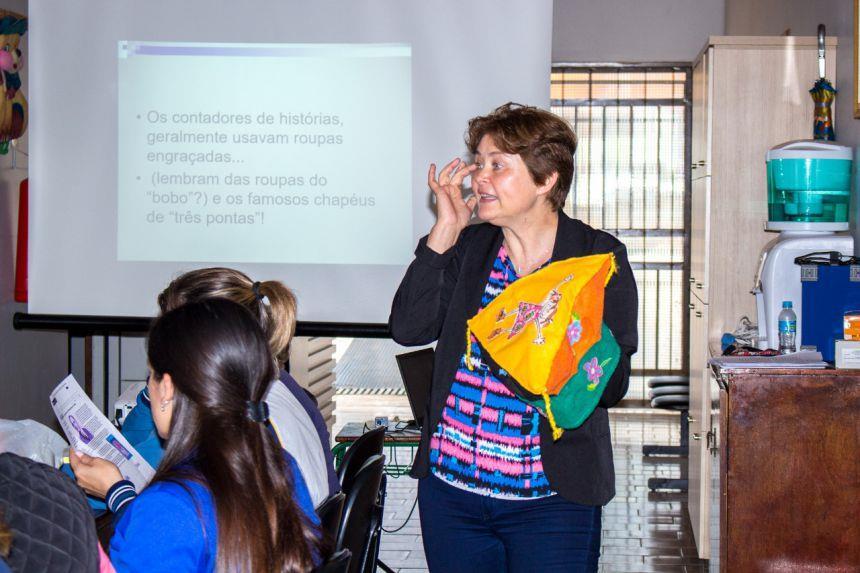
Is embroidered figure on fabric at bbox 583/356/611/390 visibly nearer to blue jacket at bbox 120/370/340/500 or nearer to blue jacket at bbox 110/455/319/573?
blue jacket at bbox 120/370/340/500

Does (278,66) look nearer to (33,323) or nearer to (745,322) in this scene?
(33,323)

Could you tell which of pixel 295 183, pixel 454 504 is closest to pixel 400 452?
pixel 295 183

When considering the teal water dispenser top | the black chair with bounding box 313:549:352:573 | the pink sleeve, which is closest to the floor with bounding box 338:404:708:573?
the teal water dispenser top

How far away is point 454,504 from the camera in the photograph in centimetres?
200

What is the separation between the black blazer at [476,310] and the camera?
A: 1949 mm

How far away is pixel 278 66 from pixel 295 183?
0.44m

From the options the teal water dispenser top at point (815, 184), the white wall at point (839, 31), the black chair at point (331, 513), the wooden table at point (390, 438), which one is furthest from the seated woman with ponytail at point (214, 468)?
the white wall at point (839, 31)

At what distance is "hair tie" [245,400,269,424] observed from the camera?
150 cm

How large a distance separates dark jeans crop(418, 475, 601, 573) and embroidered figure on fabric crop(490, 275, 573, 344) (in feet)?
1.04

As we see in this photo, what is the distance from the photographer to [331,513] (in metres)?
1.85

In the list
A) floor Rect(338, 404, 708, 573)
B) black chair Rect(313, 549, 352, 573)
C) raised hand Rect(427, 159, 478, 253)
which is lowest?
floor Rect(338, 404, 708, 573)

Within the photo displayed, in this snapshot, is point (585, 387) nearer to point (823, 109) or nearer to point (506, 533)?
point (506, 533)

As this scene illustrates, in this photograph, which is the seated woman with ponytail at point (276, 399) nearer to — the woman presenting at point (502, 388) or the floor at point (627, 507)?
the woman presenting at point (502, 388)

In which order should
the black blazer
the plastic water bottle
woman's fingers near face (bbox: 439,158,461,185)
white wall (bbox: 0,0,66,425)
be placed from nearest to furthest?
the black blazer, woman's fingers near face (bbox: 439,158,461,185), the plastic water bottle, white wall (bbox: 0,0,66,425)
